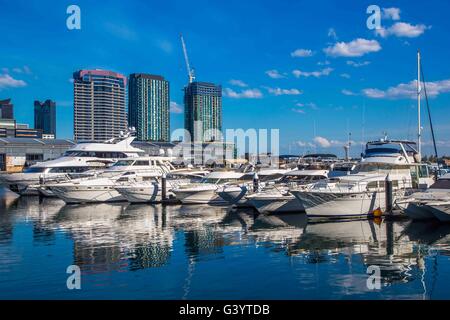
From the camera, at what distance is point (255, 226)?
29.9m

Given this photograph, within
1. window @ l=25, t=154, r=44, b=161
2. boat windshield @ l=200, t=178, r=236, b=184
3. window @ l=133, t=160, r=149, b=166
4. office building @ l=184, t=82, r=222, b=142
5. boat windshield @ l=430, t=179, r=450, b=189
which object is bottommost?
boat windshield @ l=430, t=179, r=450, b=189

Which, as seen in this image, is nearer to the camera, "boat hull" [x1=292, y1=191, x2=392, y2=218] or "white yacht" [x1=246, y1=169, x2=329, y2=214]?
"boat hull" [x1=292, y1=191, x2=392, y2=218]

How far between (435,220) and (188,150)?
93.3 m

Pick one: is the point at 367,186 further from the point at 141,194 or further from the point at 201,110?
the point at 201,110

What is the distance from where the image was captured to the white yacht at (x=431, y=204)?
91.4 feet

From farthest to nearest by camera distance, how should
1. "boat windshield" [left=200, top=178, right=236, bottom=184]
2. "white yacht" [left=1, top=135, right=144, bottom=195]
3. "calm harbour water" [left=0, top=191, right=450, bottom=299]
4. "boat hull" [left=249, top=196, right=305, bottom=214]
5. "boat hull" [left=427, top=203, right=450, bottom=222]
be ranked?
"white yacht" [left=1, top=135, right=144, bottom=195] < "boat windshield" [left=200, top=178, right=236, bottom=184] < "boat hull" [left=249, top=196, right=305, bottom=214] < "boat hull" [left=427, top=203, right=450, bottom=222] < "calm harbour water" [left=0, top=191, right=450, bottom=299]

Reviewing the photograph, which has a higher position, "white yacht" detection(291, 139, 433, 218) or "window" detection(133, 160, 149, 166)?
"window" detection(133, 160, 149, 166)

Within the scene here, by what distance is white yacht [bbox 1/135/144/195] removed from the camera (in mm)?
56344

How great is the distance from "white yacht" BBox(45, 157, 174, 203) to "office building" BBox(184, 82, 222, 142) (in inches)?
5047

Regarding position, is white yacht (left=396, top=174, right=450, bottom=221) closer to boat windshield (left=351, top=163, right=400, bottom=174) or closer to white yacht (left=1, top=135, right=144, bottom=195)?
boat windshield (left=351, top=163, right=400, bottom=174)

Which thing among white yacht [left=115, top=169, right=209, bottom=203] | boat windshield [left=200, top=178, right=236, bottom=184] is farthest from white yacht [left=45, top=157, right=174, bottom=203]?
boat windshield [left=200, top=178, right=236, bottom=184]
